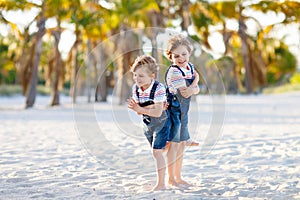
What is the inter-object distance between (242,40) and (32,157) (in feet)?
80.5

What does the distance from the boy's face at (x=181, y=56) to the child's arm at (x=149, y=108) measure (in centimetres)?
46

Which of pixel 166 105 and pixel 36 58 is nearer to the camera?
pixel 166 105

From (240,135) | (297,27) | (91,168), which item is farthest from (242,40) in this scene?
(91,168)

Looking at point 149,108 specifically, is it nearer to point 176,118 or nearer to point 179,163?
point 176,118

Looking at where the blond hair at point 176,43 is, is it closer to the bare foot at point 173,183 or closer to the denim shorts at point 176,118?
the denim shorts at point 176,118

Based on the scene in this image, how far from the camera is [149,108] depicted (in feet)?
12.0

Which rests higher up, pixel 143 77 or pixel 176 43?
pixel 176 43

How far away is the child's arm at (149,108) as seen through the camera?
3.60 m

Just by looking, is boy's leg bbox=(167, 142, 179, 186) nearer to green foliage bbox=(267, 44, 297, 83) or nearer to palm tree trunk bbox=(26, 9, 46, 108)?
palm tree trunk bbox=(26, 9, 46, 108)

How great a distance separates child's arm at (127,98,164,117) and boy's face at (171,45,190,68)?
46 cm

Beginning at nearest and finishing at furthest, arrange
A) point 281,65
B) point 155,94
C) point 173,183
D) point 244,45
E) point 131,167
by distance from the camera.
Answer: point 155,94, point 173,183, point 131,167, point 244,45, point 281,65

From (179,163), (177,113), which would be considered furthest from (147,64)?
(179,163)

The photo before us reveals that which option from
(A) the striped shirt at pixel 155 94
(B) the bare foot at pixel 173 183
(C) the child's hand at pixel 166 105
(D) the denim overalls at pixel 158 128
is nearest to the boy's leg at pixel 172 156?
(B) the bare foot at pixel 173 183

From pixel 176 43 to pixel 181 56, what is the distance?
0.13 meters
